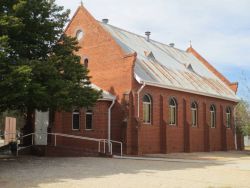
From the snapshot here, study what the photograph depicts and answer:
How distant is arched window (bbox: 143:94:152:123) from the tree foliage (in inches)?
282

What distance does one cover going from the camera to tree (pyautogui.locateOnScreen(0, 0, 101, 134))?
640 inches

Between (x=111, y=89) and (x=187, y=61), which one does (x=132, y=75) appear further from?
(x=187, y=61)

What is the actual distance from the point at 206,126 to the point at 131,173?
19.5 metres

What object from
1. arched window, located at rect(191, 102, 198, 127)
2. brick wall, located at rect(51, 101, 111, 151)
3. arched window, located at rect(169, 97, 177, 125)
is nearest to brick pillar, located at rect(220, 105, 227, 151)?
arched window, located at rect(191, 102, 198, 127)

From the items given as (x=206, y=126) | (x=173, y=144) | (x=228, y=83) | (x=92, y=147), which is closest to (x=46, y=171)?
(x=92, y=147)

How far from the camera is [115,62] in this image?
2830 centimetres

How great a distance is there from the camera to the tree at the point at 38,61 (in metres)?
16.3

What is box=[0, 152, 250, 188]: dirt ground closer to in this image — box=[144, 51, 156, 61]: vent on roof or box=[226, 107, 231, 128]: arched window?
box=[144, 51, 156, 61]: vent on roof

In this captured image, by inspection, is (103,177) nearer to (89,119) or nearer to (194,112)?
(89,119)

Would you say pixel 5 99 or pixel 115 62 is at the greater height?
pixel 115 62

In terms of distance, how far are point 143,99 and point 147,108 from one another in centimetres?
87

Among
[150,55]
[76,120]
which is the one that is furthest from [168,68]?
[76,120]

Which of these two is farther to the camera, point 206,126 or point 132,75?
point 206,126

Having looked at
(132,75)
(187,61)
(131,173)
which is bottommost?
(131,173)
